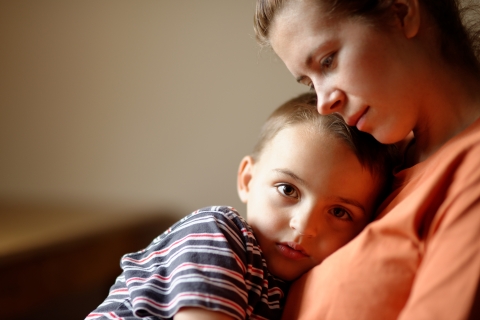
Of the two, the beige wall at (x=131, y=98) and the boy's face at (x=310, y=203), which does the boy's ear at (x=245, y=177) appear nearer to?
the boy's face at (x=310, y=203)

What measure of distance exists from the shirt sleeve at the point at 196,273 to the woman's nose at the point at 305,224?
101 mm

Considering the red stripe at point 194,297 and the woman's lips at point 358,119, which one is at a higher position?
the woman's lips at point 358,119

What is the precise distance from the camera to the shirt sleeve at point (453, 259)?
2.14 ft

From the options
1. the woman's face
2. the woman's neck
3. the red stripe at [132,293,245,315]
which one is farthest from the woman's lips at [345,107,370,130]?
the red stripe at [132,293,245,315]

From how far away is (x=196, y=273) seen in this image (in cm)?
79

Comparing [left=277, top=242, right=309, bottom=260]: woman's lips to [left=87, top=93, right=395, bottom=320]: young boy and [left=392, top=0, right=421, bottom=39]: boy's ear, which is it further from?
[left=392, top=0, right=421, bottom=39]: boy's ear

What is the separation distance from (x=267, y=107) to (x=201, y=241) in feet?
2.59

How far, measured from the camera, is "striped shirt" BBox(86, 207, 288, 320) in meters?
0.78

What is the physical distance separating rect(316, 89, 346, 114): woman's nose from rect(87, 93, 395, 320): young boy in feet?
0.26

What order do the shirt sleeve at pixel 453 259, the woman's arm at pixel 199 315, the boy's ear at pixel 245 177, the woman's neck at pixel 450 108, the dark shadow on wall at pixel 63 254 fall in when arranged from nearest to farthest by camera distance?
the shirt sleeve at pixel 453 259
the woman's arm at pixel 199 315
the woman's neck at pixel 450 108
the boy's ear at pixel 245 177
the dark shadow on wall at pixel 63 254

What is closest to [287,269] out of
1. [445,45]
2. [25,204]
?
[445,45]

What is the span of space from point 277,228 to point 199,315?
9.3 inches

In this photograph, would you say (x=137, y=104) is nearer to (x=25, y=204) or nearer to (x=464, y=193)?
(x=25, y=204)

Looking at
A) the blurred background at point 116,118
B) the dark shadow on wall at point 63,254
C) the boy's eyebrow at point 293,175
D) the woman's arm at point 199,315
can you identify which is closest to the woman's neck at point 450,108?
the boy's eyebrow at point 293,175
